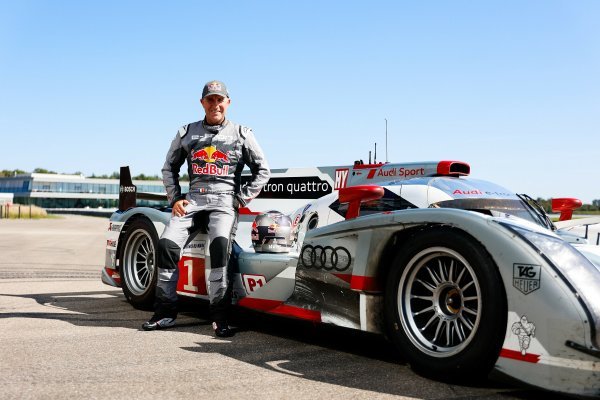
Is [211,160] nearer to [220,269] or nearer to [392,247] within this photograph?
[220,269]

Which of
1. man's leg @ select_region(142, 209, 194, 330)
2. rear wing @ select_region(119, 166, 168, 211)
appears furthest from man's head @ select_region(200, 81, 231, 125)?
rear wing @ select_region(119, 166, 168, 211)

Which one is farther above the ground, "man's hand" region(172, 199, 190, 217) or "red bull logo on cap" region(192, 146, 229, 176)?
"red bull logo on cap" region(192, 146, 229, 176)

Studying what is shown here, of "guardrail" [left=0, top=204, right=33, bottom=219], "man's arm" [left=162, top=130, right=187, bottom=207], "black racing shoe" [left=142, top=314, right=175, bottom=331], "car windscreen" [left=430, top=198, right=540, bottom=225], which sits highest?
"man's arm" [left=162, top=130, right=187, bottom=207]

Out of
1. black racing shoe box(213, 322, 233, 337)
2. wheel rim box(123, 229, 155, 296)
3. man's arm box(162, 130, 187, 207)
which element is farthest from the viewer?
wheel rim box(123, 229, 155, 296)

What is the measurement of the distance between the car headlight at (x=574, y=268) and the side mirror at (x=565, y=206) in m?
2.09

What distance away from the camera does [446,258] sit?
3.43 meters

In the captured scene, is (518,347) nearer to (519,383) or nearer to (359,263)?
(519,383)

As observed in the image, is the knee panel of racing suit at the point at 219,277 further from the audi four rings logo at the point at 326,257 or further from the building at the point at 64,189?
the building at the point at 64,189

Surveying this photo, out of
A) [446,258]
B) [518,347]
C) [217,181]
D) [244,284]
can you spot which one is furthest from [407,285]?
[217,181]

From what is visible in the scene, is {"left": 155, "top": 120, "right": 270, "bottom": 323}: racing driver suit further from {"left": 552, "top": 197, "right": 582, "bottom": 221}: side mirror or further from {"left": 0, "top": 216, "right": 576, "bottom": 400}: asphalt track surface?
{"left": 552, "top": 197, "right": 582, "bottom": 221}: side mirror

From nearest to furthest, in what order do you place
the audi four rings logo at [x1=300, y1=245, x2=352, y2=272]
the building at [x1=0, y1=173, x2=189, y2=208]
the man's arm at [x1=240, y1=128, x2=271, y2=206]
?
the audi four rings logo at [x1=300, y1=245, x2=352, y2=272], the man's arm at [x1=240, y1=128, x2=271, y2=206], the building at [x1=0, y1=173, x2=189, y2=208]

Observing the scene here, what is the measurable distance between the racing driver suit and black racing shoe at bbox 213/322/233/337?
18 centimetres

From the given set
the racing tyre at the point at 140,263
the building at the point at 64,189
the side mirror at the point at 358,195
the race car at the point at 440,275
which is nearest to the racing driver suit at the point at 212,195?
the race car at the point at 440,275

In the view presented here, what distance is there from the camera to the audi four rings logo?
3.85 meters
